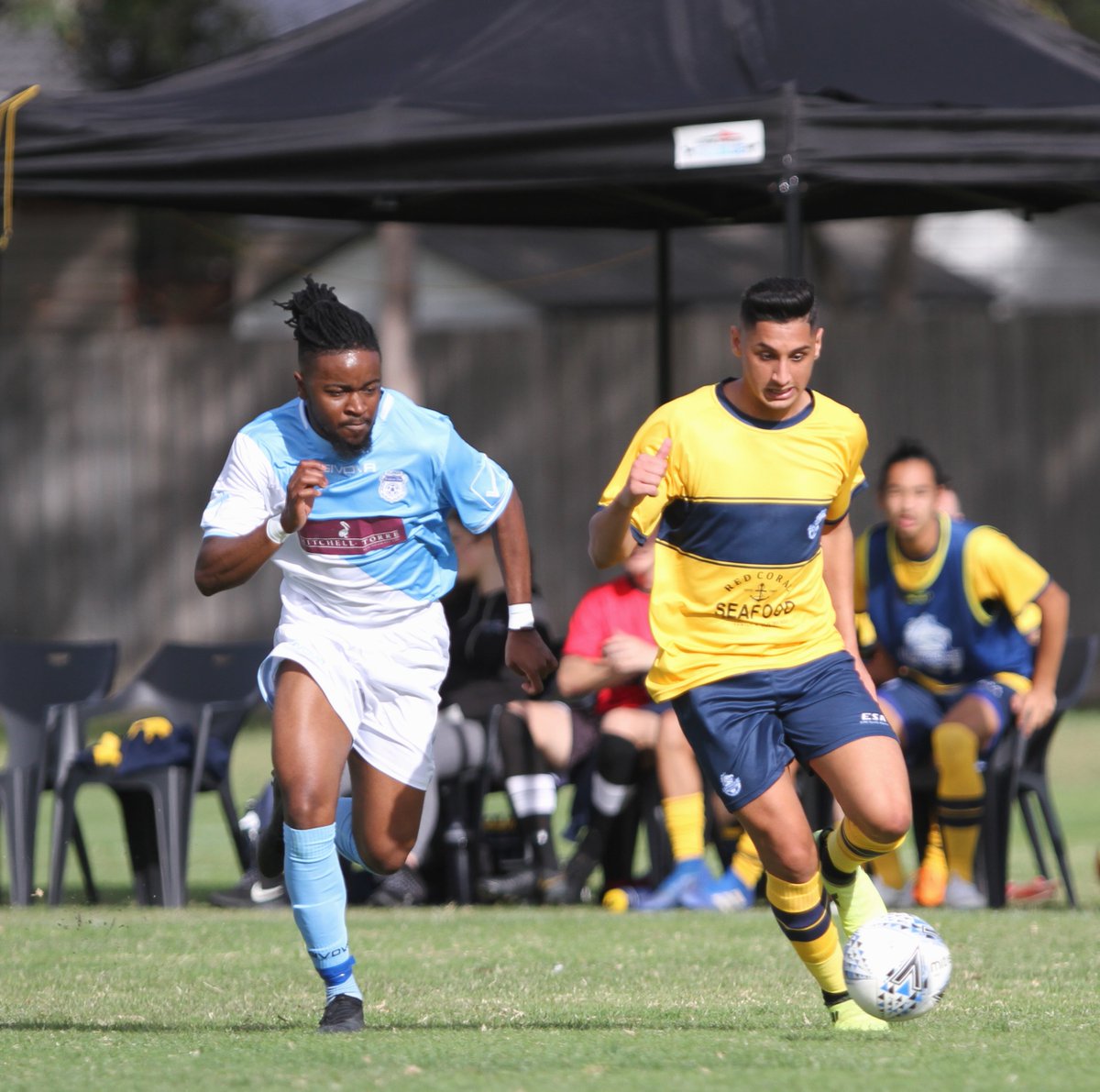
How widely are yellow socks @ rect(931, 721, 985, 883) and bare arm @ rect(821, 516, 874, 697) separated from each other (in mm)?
2545

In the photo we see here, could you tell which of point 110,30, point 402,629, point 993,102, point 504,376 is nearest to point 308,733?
point 402,629

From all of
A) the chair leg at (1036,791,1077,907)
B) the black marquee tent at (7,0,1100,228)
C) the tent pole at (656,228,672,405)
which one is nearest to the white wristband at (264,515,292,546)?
the black marquee tent at (7,0,1100,228)

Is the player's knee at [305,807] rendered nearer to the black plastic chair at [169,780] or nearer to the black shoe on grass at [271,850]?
the black shoe on grass at [271,850]

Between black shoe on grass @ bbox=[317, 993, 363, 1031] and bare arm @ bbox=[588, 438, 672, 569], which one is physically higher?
bare arm @ bbox=[588, 438, 672, 569]

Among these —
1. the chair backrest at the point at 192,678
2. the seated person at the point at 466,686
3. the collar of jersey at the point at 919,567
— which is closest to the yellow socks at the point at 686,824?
the seated person at the point at 466,686

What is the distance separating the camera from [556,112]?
8414 millimetres

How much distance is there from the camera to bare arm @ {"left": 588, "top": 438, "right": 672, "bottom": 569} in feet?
17.7

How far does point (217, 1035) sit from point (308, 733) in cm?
89

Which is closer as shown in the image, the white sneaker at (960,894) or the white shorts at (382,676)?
the white shorts at (382,676)

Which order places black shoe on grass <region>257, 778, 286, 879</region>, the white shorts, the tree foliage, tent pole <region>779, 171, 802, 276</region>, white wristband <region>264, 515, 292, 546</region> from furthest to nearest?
the tree foliage < tent pole <region>779, 171, 802, 276</region> < black shoe on grass <region>257, 778, 286, 879</region> < the white shorts < white wristband <region>264, 515, 292, 546</region>

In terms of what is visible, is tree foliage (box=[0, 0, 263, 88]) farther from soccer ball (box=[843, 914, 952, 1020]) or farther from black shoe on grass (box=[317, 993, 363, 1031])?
soccer ball (box=[843, 914, 952, 1020])

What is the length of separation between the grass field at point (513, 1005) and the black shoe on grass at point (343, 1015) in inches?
2.0

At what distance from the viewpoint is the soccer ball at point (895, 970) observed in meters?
5.31

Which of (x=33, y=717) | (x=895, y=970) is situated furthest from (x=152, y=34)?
(x=895, y=970)
